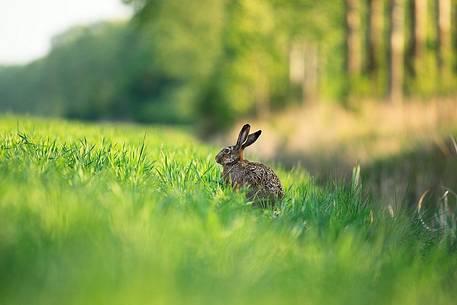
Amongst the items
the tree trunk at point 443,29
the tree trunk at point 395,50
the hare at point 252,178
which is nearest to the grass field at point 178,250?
the hare at point 252,178

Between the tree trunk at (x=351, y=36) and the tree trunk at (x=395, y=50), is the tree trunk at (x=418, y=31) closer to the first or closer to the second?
the tree trunk at (x=395, y=50)

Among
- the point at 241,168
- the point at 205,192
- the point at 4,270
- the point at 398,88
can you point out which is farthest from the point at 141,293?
the point at 398,88

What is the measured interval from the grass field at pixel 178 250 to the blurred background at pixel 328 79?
71.1 inches

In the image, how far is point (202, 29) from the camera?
4225 cm

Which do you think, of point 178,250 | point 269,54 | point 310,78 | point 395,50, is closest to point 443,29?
point 395,50

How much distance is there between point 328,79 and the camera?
28.9 metres

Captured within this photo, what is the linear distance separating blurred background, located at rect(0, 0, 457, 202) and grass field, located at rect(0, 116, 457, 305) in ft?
5.93

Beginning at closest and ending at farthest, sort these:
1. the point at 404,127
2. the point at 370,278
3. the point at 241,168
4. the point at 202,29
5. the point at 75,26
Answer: the point at 370,278, the point at 241,168, the point at 404,127, the point at 202,29, the point at 75,26

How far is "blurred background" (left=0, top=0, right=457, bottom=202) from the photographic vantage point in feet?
36.3

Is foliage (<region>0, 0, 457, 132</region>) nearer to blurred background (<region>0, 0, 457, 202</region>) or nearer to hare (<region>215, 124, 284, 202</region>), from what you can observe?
blurred background (<region>0, 0, 457, 202</region>)

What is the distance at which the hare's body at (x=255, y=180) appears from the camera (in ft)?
15.7

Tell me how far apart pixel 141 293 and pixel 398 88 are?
16887mm

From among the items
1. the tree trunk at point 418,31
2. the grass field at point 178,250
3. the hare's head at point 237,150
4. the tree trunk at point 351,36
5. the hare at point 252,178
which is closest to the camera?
the grass field at point 178,250

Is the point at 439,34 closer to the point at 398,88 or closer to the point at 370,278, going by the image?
the point at 398,88
